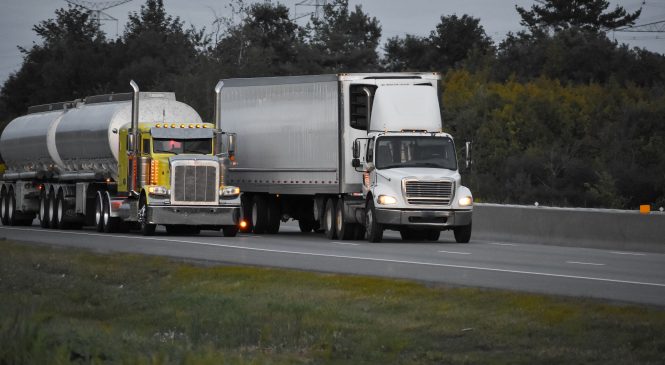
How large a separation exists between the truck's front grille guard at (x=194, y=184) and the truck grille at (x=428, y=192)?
19.1 ft

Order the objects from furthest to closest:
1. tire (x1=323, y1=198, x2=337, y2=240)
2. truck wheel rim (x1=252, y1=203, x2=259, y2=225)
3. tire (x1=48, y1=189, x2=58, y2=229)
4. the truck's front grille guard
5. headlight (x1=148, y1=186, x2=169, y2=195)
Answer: tire (x1=48, y1=189, x2=58, y2=229), truck wheel rim (x1=252, y1=203, x2=259, y2=225), the truck's front grille guard, headlight (x1=148, y1=186, x2=169, y2=195), tire (x1=323, y1=198, x2=337, y2=240)

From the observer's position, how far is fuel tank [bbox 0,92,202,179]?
4006 centimetres

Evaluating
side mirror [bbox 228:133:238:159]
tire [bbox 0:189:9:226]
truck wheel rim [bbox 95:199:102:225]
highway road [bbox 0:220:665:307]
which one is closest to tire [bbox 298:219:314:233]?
highway road [bbox 0:220:665:307]

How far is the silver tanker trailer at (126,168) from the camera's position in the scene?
121 feet

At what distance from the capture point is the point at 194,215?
36750mm

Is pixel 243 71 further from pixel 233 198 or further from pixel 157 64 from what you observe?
pixel 233 198

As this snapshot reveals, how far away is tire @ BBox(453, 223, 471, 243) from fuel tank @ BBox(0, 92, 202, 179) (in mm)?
9199

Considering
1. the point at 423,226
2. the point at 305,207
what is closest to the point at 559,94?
the point at 305,207

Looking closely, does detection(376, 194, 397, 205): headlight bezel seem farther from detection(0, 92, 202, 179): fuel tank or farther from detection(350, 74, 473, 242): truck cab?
detection(0, 92, 202, 179): fuel tank

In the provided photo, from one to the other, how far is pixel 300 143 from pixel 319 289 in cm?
1790

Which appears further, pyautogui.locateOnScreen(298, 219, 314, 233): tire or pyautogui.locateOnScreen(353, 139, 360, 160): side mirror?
pyautogui.locateOnScreen(298, 219, 314, 233): tire

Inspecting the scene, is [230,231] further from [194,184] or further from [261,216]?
[261,216]

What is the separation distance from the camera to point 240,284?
20.7 m

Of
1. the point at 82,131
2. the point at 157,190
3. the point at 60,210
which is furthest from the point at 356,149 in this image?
the point at 60,210
